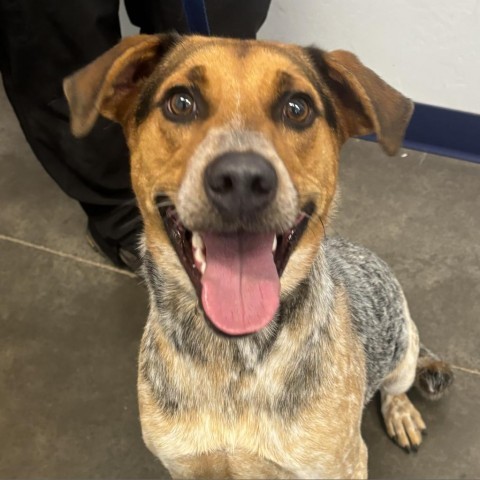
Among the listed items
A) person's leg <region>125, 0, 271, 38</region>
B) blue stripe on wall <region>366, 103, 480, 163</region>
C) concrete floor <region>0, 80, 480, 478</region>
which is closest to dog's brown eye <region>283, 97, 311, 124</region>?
person's leg <region>125, 0, 271, 38</region>

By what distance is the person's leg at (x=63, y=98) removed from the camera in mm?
2572

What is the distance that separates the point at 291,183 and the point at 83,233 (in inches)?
86.1

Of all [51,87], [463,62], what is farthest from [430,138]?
[51,87]

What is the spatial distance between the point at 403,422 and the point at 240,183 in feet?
5.27

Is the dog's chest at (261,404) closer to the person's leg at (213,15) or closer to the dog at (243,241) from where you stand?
the dog at (243,241)

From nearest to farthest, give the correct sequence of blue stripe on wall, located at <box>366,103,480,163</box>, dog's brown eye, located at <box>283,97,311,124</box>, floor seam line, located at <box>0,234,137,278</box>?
1. dog's brown eye, located at <box>283,97,311,124</box>
2. floor seam line, located at <box>0,234,137,278</box>
3. blue stripe on wall, located at <box>366,103,480,163</box>

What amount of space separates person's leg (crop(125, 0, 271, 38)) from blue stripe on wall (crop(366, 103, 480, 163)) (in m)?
1.18

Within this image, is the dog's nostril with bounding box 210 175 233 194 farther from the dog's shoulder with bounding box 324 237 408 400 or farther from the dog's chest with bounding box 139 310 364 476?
the dog's shoulder with bounding box 324 237 408 400

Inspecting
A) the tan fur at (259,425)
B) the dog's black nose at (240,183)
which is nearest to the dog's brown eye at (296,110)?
the dog's black nose at (240,183)

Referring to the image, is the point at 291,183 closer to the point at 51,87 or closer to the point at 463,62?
the point at 51,87

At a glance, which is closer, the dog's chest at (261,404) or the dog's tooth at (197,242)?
the dog's tooth at (197,242)

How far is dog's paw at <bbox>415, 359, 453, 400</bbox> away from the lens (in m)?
2.76

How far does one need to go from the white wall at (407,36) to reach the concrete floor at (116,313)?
0.40 metres

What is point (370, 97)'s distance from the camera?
1.80 meters
